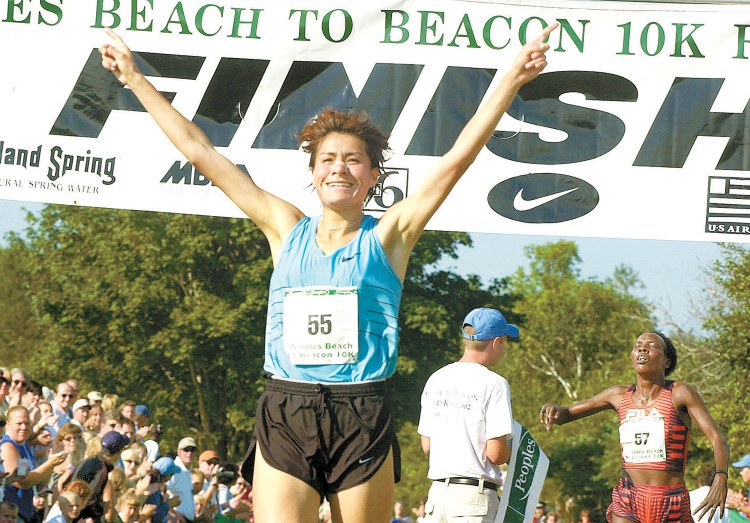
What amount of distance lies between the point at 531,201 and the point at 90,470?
3670 millimetres

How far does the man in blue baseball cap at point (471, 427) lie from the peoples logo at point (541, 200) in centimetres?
88

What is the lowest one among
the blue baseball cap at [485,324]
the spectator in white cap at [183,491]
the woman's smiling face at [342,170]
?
the spectator in white cap at [183,491]

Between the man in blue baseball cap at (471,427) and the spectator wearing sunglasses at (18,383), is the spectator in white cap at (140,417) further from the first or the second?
the man in blue baseball cap at (471,427)

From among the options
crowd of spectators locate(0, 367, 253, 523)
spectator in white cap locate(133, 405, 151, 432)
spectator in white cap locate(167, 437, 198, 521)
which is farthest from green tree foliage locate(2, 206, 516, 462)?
spectator in white cap locate(167, 437, 198, 521)

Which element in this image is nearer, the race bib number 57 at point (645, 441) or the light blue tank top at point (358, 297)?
the light blue tank top at point (358, 297)

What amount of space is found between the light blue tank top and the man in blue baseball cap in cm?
289

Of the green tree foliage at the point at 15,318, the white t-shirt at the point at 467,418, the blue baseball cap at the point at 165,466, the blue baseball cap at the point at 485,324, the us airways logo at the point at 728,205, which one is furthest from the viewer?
the green tree foliage at the point at 15,318

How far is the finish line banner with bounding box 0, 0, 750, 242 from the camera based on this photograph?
28.1 feet

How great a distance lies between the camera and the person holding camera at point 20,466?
28.9 ft

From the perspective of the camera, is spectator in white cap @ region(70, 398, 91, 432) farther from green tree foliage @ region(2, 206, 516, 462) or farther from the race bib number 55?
green tree foliage @ region(2, 206, 516, 462)

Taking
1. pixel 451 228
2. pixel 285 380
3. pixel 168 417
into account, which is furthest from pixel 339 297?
pixel 168 417

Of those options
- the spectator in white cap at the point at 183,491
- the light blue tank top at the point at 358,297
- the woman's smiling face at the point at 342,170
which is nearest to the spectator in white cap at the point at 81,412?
the spectator in white cap at the point at 183,491

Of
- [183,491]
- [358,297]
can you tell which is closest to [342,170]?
[358,297]

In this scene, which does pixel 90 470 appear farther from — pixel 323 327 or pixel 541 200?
pixel 323 327
